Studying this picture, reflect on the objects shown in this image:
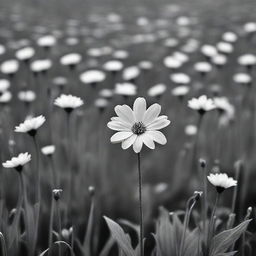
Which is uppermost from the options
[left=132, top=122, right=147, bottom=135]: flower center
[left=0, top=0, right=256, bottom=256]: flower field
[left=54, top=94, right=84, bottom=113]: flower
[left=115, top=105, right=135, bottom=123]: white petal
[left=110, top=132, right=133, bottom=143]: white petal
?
[left=115, top=105, right=135, bottom=123]: white petal

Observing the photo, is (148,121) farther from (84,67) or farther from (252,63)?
(84,67)

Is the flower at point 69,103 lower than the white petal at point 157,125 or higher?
lower

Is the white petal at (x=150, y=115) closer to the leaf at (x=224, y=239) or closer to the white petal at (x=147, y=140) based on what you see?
the white petal at (x=147, y=140)

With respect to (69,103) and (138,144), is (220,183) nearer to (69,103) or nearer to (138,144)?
(138,144)

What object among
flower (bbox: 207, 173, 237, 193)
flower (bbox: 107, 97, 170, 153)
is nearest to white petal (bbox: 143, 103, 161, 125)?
flower (bbox: 107, 97, 170, 153)

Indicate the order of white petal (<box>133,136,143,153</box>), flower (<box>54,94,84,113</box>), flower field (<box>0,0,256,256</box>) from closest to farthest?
1. white petal (<box>133,136,143,153</box>)
2. flower field (<box>0,0,256,256</box>)
3. flower (<box>54,94,84,113</box>)

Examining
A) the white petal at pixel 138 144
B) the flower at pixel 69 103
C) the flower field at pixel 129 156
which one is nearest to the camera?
the white petal at pixel 138 144

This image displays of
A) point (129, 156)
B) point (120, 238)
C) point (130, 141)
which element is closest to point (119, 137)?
point (130, 141)

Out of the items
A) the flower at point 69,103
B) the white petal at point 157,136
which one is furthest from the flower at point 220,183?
the flower at point 69,103

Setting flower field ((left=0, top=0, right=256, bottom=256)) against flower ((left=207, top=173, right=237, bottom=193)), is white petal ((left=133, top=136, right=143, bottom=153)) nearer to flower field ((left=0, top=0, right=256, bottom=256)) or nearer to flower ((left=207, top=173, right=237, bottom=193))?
flower field ((left=0, top=0, right=256, bottom=256))
